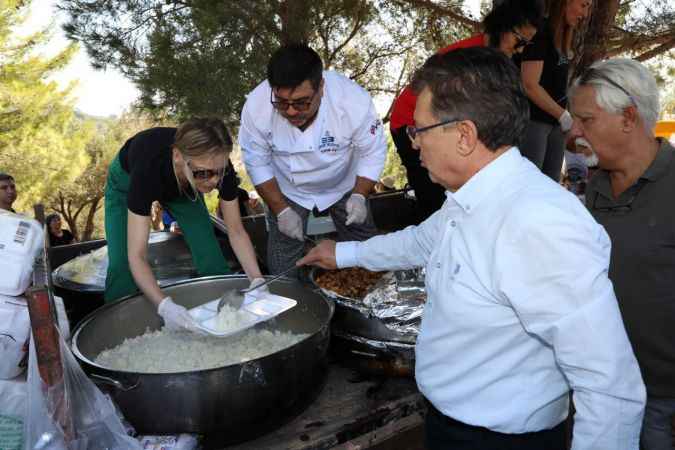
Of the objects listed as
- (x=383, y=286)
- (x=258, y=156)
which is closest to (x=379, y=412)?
(x=383, y=286)

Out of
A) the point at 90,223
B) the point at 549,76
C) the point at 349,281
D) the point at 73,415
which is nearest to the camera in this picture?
the point at 73,415

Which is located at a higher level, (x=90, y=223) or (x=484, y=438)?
(x=484, y=438)

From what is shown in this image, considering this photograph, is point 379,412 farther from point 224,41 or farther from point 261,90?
point 224,41

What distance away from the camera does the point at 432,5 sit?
204 inches

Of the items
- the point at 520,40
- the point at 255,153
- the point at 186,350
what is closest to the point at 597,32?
the point at 520,40

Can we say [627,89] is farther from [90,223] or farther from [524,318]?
[90,223]

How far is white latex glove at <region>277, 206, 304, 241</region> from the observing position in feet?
8.54

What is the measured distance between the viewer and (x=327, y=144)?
2.55 meters

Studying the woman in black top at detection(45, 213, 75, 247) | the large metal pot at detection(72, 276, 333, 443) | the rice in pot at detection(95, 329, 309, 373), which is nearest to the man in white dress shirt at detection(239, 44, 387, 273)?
the rice in pot at detection(95, 329, 309, 373)

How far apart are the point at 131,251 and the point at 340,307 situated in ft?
2.69

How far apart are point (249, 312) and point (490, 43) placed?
6.42 feet

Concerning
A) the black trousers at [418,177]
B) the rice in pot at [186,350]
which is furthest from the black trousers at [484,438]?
the black trousers at [418,177]

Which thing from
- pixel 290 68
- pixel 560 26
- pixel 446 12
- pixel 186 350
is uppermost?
pixel 446 12

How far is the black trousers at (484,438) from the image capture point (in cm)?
115
